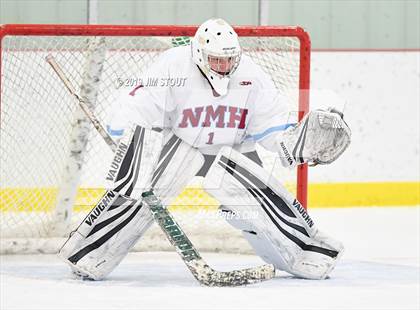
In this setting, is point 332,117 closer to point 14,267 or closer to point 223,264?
point 223,264

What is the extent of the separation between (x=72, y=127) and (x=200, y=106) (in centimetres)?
94

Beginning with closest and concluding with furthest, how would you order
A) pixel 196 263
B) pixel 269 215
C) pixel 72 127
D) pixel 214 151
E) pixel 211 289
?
pixel 211 289 → pixel 196 263 → pixel 269 215 → pixel 214 151 → pixel 72 127

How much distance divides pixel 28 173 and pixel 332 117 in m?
1.51

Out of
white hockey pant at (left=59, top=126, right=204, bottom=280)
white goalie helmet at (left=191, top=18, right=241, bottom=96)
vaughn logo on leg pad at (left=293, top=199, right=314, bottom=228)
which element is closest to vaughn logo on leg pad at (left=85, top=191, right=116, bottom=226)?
white hockey pant at (left=59, top=126, right=204, bottom=280)

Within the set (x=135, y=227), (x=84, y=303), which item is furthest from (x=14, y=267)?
(x=84, y=303)

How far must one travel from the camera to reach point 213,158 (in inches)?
197

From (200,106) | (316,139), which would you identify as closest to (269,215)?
(316,139)

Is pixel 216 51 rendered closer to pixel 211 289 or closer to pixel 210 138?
pixel 210 138

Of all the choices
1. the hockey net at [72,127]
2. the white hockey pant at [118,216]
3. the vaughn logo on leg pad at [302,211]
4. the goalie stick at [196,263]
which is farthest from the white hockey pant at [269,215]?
the hockey net at [72,127]

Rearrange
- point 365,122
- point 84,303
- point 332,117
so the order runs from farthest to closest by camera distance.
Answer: point 365,122 → point 332,117 → point 84,303

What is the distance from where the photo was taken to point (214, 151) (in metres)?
5.01

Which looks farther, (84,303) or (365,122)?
(365,122)

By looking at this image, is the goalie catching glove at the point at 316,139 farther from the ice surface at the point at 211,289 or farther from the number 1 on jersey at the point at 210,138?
the ice surface at the point at 211,289

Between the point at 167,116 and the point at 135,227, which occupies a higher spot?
the point at 167,116
